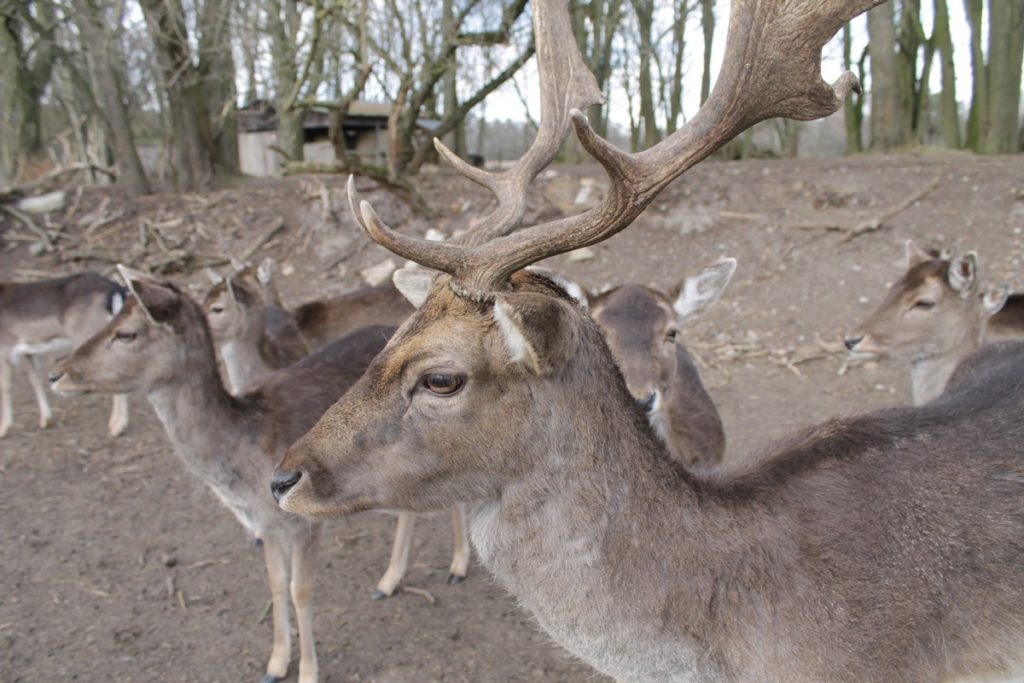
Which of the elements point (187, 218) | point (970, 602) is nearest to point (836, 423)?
point (970, 602)

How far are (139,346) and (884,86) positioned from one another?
12511 millimetres

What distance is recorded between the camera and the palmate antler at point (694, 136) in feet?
7.06

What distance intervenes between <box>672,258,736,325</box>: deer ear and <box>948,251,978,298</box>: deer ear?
204 centimetres

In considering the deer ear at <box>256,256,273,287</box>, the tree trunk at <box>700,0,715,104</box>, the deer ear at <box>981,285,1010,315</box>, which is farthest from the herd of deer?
the tree trunk at <box>700,0,715,104</box>

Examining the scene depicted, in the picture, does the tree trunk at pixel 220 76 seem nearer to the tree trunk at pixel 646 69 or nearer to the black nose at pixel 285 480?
the tree trunk at pixel 646 69

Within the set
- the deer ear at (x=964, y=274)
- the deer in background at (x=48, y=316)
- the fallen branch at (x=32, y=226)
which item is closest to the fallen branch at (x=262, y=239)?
the fallen branch at (x=32, y=226)

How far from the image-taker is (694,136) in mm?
2312

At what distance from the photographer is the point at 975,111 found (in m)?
13.8

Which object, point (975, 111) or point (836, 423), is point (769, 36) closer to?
point (836, 423)

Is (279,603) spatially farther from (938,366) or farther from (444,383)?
(938,366)

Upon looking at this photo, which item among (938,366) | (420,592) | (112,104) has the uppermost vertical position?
(112,104)

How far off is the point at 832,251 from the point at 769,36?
8.62m

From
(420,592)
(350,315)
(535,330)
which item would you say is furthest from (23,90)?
(535,330)

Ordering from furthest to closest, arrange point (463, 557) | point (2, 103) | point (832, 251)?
point (2, 103)
point (832, 251)
point (463, 557)
